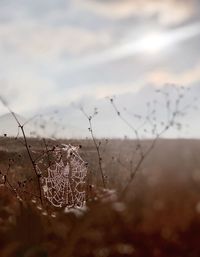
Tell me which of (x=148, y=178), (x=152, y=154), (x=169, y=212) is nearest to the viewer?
(x=169, y=212)

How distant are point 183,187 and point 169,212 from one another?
0.13 m

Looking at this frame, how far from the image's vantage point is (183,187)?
2172 mm

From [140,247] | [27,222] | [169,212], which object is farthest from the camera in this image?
[27,222]

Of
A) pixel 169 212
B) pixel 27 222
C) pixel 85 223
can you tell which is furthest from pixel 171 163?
pixel 27 222

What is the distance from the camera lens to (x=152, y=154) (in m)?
2.62

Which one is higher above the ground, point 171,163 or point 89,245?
point 171,163

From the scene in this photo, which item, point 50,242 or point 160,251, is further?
point 50,242

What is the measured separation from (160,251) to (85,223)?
0.42 metres

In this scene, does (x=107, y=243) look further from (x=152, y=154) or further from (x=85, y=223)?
(x=152, y=154)

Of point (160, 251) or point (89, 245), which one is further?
point (89, 245)

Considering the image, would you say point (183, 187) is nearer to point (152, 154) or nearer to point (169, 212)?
point (169, 212)

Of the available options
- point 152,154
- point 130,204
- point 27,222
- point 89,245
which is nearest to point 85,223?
point 89,245

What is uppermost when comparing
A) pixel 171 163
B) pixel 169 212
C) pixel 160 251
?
pixel 171 163

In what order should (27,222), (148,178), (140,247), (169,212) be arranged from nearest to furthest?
(169,212), (140,247), (148,178), (27,222)
